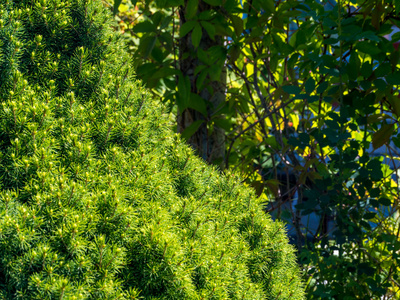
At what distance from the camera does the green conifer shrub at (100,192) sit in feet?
4.62

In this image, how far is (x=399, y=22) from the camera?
2.63m

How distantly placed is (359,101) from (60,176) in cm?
182

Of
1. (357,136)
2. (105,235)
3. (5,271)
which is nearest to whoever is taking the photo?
(5,271)

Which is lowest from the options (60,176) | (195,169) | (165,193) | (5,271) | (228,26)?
(5,271)

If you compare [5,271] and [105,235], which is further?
[105,235]

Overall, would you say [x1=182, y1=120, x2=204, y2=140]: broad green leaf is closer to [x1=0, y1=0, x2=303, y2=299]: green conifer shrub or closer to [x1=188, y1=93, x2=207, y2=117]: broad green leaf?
[x1=188, y1=93, x2=207, y2=117]: broad green leaf

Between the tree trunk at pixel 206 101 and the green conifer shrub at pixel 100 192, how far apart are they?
114cm

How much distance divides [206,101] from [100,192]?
1.76 metres

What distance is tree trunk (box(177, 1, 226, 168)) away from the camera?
126 inches

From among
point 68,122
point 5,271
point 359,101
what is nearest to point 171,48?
point 359,101

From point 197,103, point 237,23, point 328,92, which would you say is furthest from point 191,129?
point 328,92

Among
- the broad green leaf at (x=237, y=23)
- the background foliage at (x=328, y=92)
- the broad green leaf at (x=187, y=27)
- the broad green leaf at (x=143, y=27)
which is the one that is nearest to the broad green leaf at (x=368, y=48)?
the background foliage at (x=328, y=92)

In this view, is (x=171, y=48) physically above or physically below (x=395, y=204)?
above

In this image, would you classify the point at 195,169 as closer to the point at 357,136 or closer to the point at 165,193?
the point at 165,193
